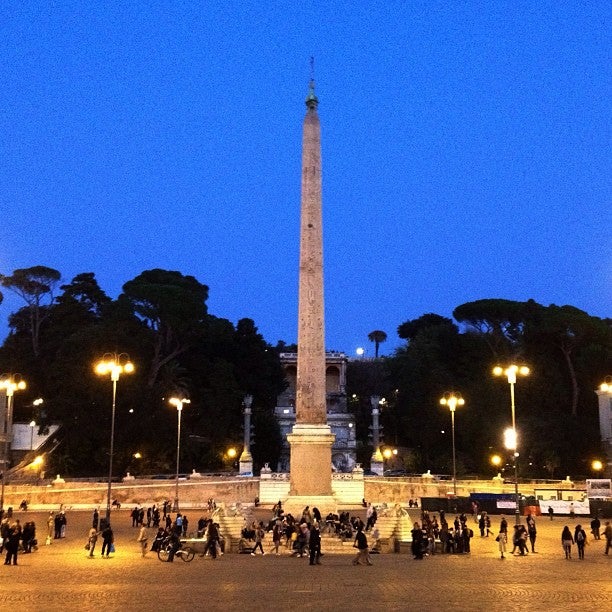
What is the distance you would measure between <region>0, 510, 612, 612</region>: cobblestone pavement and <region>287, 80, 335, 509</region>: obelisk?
6.07 m

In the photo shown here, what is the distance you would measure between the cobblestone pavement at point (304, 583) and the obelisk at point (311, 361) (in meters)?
6.07

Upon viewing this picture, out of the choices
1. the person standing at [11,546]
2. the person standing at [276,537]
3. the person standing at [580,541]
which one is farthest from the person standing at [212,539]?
the person standing at [580,541]

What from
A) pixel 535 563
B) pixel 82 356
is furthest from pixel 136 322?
pixel 535 563

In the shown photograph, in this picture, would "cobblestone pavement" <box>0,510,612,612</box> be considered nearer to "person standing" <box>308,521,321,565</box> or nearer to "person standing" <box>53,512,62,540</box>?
"person standing" <box>308,521,321,565</box>

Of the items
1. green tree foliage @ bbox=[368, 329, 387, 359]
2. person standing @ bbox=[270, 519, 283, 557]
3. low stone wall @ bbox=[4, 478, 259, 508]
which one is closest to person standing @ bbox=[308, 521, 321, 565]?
person standing @ bbox=[270, 519, 283, 557]

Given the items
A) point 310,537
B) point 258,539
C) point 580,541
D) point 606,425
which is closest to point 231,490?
point 258,539

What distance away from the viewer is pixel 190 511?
119 ft

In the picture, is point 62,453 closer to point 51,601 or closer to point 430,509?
point 430,509

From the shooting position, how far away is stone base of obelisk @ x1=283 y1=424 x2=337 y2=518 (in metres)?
25.2

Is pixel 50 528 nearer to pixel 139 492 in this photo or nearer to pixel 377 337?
pixel 139 492

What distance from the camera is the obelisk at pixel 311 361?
25.3m

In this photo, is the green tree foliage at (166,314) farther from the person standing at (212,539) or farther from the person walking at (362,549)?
the person walking at (362,549)

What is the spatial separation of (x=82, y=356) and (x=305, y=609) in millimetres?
42608

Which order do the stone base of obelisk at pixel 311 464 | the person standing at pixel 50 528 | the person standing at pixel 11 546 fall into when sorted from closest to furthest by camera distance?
the person standing at pixel 11 546
the person standing at pixel 50 528
the stone base of obelisk at pixel 311 464
